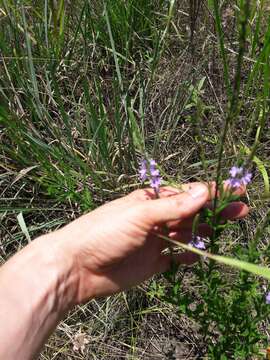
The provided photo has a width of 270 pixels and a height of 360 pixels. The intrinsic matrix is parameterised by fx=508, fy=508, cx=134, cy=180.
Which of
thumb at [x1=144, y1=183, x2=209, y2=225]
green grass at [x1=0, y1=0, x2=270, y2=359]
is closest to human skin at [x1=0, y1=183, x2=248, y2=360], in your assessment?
thumb at [x1=144, y1=183, x2=209, y2=225]

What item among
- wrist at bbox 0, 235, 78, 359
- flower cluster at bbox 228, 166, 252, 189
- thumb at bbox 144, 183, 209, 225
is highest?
flower cluster at bbox 228, 166, 252, 189

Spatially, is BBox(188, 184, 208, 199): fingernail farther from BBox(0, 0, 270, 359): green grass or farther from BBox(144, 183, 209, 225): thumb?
BBox(0, 0, 270, 359): green grass

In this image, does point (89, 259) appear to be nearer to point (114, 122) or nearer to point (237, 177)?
point (237, 177)

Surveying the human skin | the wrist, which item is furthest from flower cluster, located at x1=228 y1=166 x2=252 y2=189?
Result: the wrist

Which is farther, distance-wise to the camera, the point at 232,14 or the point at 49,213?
the point at 232,14

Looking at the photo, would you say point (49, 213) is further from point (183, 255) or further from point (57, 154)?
point (183, 255)

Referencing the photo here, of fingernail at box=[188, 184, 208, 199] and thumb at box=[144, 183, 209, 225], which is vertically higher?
Result: fingernail at box=[188, 184, 208, 199]

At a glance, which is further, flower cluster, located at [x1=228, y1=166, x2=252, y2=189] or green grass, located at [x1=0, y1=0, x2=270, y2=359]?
green grass, located at [x1=0, y1=0, x2=270, y2=359]

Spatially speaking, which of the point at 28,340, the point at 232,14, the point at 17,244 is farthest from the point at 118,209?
the point at 232,14
